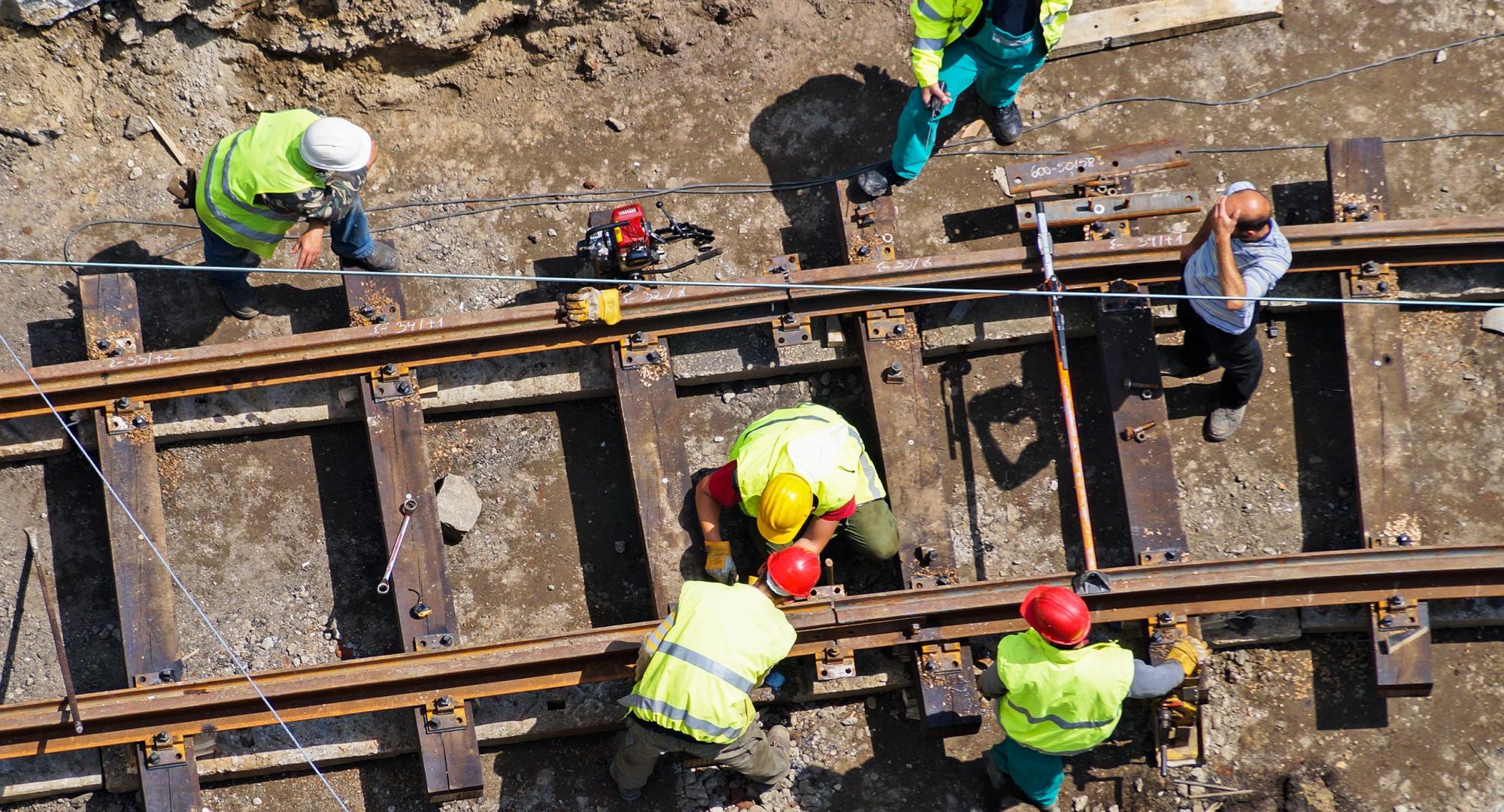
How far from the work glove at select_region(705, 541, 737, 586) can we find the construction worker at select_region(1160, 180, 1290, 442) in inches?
100

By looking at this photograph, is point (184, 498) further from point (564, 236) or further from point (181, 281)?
point (564, 236)

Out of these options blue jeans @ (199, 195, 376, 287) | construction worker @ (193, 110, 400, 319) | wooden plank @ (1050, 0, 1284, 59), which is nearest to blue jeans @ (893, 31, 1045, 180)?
wooden plank @ (1050, 0, 1284, 59)

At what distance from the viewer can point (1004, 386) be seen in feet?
20.9

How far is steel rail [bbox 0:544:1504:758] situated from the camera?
5.54m

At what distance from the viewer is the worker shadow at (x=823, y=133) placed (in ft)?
21.6

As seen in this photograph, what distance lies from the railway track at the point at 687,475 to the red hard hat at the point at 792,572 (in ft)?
0.72

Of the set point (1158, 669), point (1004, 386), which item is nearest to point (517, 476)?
point (1004, 386)

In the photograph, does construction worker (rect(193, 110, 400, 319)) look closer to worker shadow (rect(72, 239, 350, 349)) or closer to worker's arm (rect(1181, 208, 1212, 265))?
worker shadow (rect(72, 239, 350, 349))

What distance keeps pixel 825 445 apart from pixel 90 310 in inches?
148

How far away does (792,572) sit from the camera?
538 centimetres

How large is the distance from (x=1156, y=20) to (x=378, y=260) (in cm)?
449

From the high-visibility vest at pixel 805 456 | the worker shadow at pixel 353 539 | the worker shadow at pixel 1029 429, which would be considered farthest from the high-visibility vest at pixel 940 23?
the worker shadow at pixel 353 539

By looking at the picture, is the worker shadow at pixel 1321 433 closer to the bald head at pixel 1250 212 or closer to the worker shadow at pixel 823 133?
the bald head at pixel 1250 212

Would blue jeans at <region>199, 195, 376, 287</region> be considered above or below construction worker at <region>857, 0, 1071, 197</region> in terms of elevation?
below
